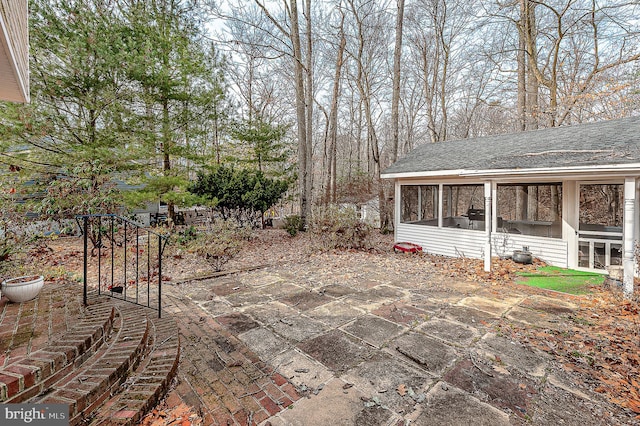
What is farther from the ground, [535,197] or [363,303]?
[535,197]

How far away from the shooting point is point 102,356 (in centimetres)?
248

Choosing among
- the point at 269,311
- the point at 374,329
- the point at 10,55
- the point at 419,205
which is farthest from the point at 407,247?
the point at 10,55

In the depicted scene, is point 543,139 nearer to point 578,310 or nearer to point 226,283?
point 578,310

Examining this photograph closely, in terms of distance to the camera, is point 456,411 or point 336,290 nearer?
point 456,411

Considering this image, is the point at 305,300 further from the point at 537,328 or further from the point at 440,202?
the point at 440,202

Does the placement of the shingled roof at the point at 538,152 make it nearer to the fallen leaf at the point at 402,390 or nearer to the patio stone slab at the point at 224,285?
the fallen leaf at the point at 402,390

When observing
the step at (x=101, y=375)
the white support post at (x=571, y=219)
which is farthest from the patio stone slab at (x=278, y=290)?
the white support post at (x=571, y=219)

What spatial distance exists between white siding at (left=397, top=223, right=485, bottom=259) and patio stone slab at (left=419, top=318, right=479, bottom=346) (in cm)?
472

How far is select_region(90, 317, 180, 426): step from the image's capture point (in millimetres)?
1983

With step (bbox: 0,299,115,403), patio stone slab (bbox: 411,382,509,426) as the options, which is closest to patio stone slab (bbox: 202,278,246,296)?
step (bbox: 0,299,115,403)

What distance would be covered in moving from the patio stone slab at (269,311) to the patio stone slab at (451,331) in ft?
5.72

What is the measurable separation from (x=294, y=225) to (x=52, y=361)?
30.6 feet

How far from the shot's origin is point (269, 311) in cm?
410

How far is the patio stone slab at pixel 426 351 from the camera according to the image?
9.12ft
